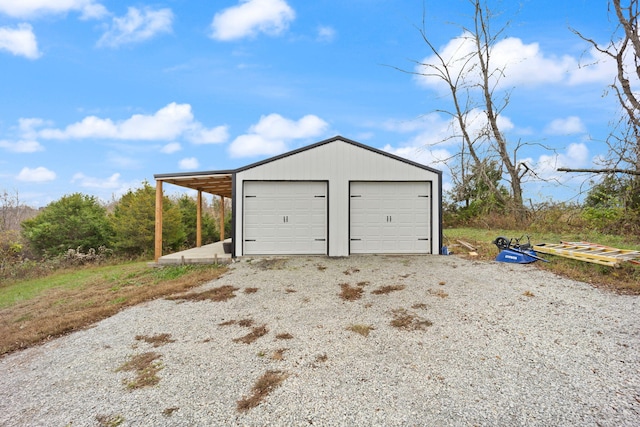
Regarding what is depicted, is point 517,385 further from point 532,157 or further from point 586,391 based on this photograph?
point 532,157

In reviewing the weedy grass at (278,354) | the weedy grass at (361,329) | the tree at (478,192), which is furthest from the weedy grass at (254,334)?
the tree at (478,192)

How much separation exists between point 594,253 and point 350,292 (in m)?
5.72

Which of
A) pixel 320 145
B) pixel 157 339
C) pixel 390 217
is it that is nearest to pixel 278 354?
pixel 157 339

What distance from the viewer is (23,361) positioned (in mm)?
3688

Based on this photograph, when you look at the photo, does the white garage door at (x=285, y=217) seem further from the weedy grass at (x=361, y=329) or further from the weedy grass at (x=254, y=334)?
the weedy grass at (x=361, y=329)

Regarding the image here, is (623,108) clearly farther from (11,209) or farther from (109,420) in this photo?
(11,209)

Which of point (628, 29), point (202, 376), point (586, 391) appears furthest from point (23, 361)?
point (628, 29)

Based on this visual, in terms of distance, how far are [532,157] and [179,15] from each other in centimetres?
1719

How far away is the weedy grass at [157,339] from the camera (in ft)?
12.3

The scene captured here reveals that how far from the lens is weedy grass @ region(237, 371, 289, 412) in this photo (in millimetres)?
2508

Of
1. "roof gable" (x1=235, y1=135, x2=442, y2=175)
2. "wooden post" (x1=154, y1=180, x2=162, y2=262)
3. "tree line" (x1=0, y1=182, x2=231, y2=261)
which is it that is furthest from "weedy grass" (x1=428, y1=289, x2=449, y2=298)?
"tree line" (x1=0, y1=182, x2=231, y2=261)

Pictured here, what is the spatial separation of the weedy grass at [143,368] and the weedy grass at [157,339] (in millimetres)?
256

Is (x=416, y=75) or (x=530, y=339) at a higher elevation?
(x=416, y=75)

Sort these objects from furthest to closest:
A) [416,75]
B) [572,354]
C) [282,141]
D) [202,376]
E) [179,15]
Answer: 1. [416,75]
2. [282,141]
3. [179,15]
4. [572,354]
5. [202,376]
